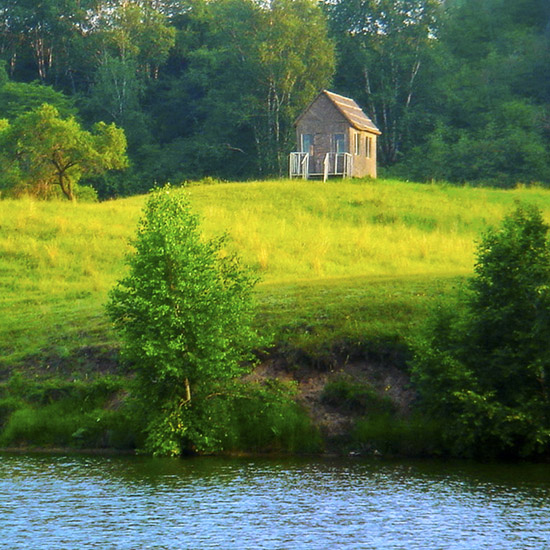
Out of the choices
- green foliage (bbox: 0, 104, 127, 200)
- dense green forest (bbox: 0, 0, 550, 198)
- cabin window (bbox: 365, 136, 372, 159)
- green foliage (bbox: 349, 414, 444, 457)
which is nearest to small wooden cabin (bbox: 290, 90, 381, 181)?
cabin window (bbox: 365, 136, 372, 159)

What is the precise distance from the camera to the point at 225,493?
65.8 feet

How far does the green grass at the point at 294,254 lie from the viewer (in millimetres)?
29281

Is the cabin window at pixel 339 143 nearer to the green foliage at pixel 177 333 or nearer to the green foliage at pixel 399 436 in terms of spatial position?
the green foliage at pixel 177 333

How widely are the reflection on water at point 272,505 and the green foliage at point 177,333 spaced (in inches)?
39.3

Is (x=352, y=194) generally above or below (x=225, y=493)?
above

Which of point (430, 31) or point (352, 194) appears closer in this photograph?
point (352, 194)

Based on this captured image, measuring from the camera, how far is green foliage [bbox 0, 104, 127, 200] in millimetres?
59656

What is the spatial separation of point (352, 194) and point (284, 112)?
2643cm

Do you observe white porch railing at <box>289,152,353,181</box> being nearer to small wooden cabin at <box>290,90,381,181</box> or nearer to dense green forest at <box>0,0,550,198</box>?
small wooden cabin at <box>290,90,381,181</box>

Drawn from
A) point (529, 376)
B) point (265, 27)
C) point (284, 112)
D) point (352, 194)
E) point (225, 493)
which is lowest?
point (225, 493)

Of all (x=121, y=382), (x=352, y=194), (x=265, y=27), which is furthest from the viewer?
(x=265, y=27)

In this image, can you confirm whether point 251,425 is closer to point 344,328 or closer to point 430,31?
point 344,328

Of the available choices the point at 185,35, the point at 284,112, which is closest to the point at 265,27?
the point at 284,112

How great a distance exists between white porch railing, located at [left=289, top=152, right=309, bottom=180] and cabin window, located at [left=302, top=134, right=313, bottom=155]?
35.6 inches
